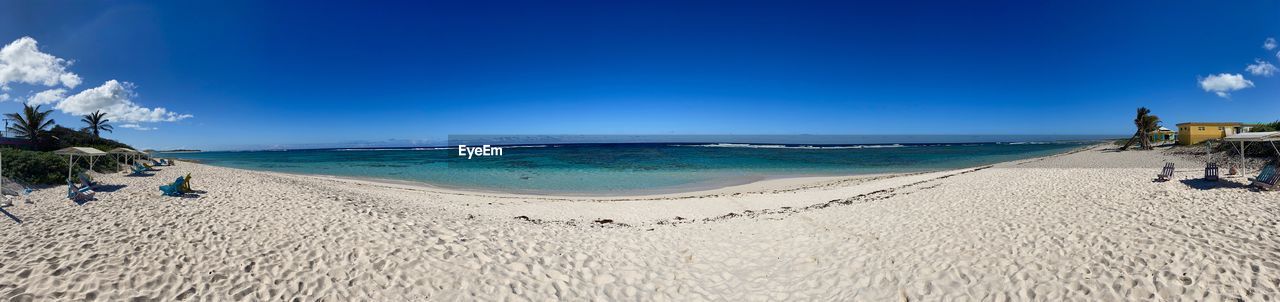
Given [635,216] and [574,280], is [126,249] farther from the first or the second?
[635,216]

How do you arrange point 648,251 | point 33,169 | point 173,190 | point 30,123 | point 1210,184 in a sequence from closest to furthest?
point 648,251 < point 173,190 < point 1210,184 < point 33,169 < point 30,123

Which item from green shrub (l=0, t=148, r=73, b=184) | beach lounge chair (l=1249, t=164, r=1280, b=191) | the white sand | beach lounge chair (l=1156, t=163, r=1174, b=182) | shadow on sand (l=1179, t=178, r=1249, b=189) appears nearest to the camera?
the white sand

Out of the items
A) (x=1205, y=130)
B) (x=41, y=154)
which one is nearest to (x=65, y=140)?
(x=41, y=154)

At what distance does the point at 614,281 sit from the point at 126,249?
6428 mm

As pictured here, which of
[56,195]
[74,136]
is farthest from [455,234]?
[74,136]

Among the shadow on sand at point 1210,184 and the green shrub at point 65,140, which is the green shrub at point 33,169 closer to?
the green shrub at point 65,140

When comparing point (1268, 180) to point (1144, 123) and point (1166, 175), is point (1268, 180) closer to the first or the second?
point (1166, 175)

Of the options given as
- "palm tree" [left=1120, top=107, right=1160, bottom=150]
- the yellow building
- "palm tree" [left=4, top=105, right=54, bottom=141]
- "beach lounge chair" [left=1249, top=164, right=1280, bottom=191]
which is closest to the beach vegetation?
"palm tree" [left=4, top=105, right=54, bottom=141]

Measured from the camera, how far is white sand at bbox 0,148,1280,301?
5266 mm

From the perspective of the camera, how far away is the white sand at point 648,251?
527 cm

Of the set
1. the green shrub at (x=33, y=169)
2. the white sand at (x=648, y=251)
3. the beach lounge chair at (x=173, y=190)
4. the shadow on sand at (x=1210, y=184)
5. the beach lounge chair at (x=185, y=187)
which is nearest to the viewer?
the white sand at (x=648, y=251)

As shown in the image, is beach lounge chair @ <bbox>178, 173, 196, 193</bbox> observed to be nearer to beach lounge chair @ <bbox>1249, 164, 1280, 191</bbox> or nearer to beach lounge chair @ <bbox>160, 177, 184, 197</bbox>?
beach lounge chair @ <bbox>160, 177, 184, 197</bbox>

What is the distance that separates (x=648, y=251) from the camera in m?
7.95

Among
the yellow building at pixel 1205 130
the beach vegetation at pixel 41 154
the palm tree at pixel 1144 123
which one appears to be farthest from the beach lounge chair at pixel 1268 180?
the palm tree at pixel 1144 123
